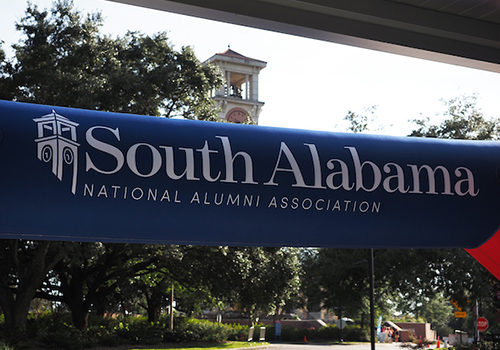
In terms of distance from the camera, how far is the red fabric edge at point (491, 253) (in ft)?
13.1

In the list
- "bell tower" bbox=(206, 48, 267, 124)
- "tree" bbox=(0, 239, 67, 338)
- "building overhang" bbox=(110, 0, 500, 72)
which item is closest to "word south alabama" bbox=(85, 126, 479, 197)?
"building overhang" bbox=(110, 0, 500, 72)

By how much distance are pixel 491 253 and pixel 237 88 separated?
238 ft

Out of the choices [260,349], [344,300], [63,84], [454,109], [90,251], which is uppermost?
[454,109]

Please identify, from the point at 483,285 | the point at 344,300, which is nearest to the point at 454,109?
the point at 483,285

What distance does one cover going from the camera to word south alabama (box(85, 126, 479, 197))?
318 cm

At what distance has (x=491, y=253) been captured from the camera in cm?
415

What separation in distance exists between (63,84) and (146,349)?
12027 mm

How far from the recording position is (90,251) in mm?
16609

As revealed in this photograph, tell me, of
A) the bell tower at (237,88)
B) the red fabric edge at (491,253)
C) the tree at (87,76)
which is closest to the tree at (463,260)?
the tree at (87,76)

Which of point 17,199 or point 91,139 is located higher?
point 91,139

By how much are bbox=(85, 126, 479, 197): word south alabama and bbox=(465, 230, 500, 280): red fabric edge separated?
0.42m

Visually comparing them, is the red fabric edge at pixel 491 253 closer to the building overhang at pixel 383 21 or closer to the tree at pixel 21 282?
the building overhang at pixel 383 21

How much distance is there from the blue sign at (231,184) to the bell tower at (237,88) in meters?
65.8

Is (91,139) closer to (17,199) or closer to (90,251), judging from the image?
(17,199)
